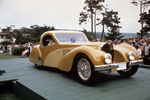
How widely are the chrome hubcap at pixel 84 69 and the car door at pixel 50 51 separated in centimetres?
131

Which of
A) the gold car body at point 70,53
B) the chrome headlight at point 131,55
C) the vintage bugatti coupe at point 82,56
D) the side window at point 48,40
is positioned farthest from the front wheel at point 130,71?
the side window at point 48,40

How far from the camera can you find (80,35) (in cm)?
651

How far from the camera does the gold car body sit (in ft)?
13.5

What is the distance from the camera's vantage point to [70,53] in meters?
4.78

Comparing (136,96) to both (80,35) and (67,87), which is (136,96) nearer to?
(67,87)

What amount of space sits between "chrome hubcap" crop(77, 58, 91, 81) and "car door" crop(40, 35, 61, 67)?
1307 millimetres

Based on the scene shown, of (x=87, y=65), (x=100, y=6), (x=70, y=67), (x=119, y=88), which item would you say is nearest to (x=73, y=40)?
(x=70, y=67)

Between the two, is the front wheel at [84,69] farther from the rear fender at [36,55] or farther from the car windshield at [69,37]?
the rear fender at [36,55]

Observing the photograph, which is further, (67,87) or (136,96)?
(67,87)

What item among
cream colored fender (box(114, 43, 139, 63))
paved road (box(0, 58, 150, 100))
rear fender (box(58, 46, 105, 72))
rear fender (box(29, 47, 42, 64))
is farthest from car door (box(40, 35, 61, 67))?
cream colored fender (box(114, 43, 139, 63))

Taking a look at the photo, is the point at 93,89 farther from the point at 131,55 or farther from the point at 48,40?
the point at 48,40

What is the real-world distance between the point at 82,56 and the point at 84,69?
→ 36 cm

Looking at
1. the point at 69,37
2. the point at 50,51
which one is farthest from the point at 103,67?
the point at 50,51

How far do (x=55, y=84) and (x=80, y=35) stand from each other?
273 centimetres
